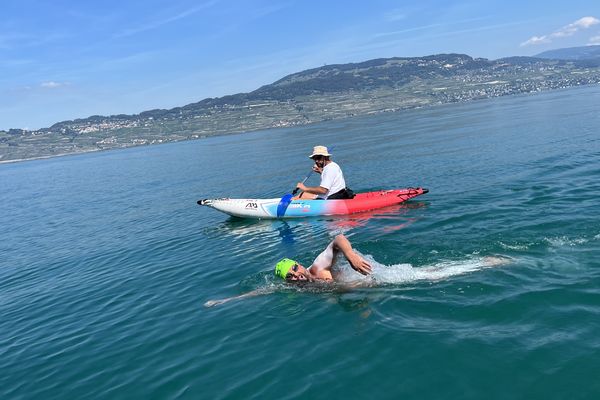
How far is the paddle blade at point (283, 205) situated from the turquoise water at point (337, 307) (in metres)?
0.59

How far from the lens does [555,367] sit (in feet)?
22.3

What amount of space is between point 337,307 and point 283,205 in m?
11.2

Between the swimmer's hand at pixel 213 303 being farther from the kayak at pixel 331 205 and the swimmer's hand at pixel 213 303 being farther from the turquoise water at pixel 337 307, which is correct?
the kayak at pixel 331 205

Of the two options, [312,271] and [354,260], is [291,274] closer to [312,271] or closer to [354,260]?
[312,271]

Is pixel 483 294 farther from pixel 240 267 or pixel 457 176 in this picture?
pixel 457 176

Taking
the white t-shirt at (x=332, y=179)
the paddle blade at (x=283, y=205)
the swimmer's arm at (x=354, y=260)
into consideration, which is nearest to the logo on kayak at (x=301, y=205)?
the paddle blade at (x=283, y=205)

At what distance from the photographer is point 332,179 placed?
19547 mm

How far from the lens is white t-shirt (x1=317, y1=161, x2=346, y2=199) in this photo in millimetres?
19072

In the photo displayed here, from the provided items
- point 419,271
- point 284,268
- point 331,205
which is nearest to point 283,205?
point 331,205

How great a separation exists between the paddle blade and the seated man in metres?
0.58

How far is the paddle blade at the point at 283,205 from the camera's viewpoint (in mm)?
21078

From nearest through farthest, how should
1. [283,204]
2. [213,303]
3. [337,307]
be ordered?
[337,307], [213,303], [283,204]

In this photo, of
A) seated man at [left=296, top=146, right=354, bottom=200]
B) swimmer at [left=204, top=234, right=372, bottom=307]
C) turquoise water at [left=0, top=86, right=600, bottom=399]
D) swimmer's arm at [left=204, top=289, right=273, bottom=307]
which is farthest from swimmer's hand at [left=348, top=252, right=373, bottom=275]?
seated man at [left=296, top=146, right=354, bottom=200]

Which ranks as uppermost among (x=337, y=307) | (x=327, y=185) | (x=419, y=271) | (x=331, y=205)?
(x=327, y=185)
